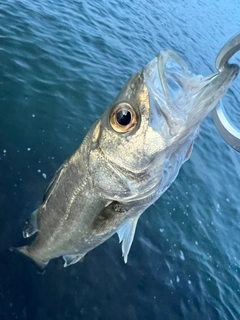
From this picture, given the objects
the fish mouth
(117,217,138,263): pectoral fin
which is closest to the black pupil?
the fish mouth

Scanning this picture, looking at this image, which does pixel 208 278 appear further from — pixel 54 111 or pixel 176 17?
pixel 176 17

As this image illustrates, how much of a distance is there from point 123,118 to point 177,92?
44 cm

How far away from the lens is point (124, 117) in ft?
9.49

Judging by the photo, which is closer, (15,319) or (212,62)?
(15,319)

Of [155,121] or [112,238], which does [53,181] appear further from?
[112,238]

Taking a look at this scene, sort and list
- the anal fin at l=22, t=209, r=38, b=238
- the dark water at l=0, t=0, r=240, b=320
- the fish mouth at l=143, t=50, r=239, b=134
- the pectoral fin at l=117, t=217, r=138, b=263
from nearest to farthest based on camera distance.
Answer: the fish mouth at l=143, t=50, r=239, b=134, the pectoral fin at l=117, t=217, r=138, b=263, the anal fin at l=22, t=209, r=38, b=238, the dark water at l=0, t=0, r=240, b=320

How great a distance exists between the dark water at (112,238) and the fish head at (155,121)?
→ 126 inches

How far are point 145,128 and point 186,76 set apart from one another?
1.52 feet

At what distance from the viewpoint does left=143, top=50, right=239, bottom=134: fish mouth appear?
2.65 m

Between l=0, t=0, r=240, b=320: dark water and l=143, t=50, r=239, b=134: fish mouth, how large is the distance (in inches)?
153

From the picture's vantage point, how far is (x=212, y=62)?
17.2 metres

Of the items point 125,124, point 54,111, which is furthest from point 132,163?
point 54,111

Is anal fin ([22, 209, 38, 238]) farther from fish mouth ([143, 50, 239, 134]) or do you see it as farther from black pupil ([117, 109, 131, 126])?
fish mouth ([143, 50, 239, 134])

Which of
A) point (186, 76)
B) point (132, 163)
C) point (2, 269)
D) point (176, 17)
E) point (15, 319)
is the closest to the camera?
point (186, 76)
